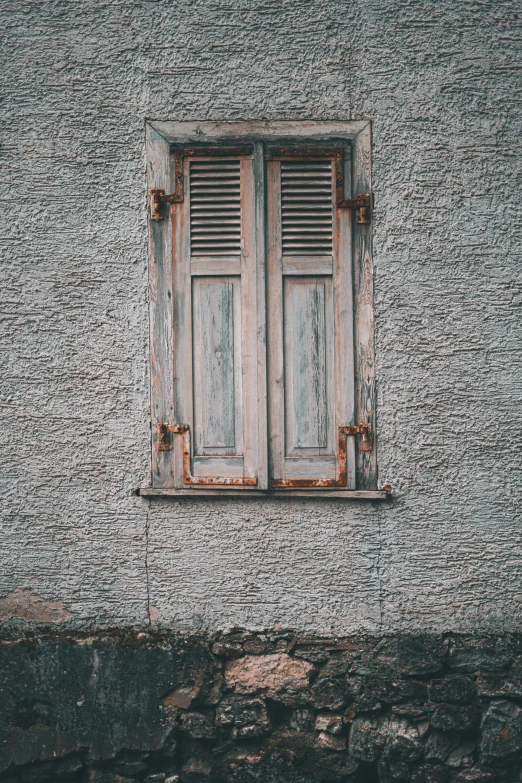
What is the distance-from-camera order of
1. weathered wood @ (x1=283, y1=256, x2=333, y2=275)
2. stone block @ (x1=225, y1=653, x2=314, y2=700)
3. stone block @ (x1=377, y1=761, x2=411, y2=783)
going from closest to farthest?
stone block @ (x1=377, y1=761, x2=411, y2=783) < stone block @ (x1=225, y1=653, x2=314, y2=700) < weathered wood @ (x1=283, y1=256, x2=333, y2=275)

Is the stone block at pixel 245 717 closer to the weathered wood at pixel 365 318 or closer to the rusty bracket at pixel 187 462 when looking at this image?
→ the rusty bracket at pixel 187 462

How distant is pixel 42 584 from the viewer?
12.3ft

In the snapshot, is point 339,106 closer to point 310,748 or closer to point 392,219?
point 392,219

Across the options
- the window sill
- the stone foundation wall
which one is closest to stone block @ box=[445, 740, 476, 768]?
the stone foundation wall

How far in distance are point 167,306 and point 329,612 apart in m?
1.73

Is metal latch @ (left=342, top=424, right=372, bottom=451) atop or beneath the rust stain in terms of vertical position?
atop

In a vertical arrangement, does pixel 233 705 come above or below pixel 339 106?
below

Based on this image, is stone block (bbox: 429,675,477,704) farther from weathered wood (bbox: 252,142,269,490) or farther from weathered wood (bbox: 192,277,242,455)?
weathered wood (bbox: 192,277,242,455)

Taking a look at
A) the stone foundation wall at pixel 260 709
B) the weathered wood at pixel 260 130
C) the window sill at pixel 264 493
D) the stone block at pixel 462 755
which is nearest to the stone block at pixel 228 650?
the stone foundation wall at pixel 260 709

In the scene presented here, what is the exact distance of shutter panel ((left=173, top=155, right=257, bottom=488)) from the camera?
3.72 meters

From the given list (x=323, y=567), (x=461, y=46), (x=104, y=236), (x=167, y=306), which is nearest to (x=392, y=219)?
(x=461, y=46)

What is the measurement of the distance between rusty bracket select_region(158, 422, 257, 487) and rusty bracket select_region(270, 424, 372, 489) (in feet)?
0.52

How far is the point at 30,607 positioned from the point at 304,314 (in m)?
2.04

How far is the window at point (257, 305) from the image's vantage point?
12.1 ft
